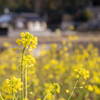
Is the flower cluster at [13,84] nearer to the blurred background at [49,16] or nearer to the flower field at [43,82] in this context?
the flower field at [43,82]

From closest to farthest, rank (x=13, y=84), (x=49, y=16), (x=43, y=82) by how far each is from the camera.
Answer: (x=13, y=84) → (x=43, y=82) → (x=49, y=16)

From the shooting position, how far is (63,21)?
29953 millimetres

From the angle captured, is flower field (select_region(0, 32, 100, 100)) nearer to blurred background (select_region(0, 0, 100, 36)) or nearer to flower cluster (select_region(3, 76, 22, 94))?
flower cluster (select_region(3, 76, 22, 94))

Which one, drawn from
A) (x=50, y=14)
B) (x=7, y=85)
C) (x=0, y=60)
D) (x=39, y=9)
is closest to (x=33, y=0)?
(x=39, y=9)

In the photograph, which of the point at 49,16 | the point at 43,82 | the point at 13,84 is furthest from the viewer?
the point at 49,16

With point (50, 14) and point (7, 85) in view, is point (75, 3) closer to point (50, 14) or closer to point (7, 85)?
point (50, 14)

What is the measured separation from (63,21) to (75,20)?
6.86 ft

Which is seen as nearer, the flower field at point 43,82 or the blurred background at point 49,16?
the flower field at point 43,82

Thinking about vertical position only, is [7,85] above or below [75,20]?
above

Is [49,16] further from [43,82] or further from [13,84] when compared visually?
[13,84]

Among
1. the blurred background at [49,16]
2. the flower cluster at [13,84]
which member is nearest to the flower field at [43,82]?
the flower cluster at [13,84]

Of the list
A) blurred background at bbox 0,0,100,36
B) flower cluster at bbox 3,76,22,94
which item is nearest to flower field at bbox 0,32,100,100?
flower cluster at bbox 3,76,22,94

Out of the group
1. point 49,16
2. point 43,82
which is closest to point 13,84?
point 43,82

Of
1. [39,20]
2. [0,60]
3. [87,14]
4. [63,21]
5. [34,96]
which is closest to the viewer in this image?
[34,96]
